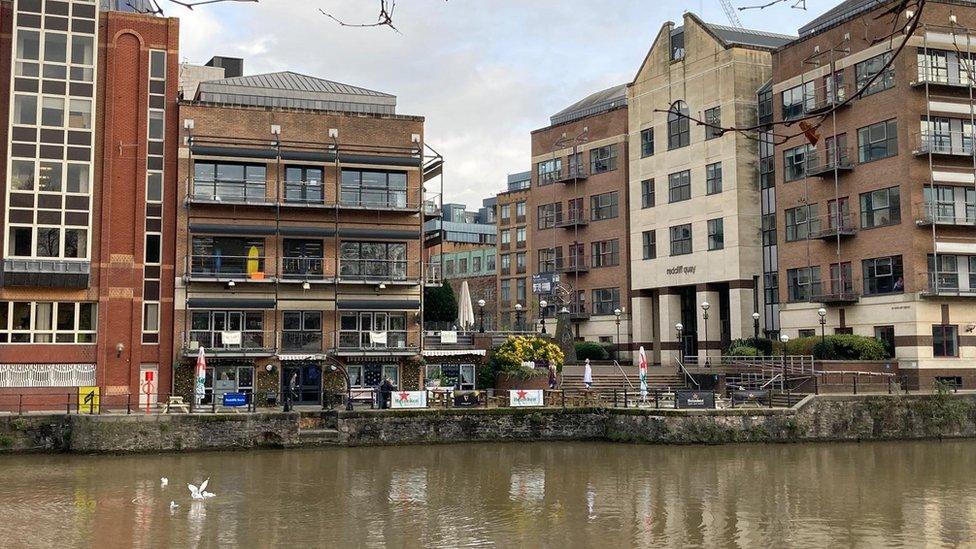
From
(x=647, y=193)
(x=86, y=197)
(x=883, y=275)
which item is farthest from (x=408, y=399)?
(x=647, y=193)

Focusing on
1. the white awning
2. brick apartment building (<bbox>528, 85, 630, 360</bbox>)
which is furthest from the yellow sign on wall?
brick apartment building (<bbox>528, 85, 630, 360</bbox>)

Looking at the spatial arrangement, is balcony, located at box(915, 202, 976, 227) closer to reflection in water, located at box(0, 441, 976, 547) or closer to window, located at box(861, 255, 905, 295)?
window, located at box(861, 255, 905, 295)

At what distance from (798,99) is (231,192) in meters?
31.4

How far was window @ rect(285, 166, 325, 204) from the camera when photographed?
47.4 m

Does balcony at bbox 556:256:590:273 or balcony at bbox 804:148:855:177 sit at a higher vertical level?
balcony at bbox 804:148:855:177

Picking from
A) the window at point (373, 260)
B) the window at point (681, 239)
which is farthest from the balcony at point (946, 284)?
Result: the window at point (373, 260)

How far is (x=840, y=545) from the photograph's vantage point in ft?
66.5

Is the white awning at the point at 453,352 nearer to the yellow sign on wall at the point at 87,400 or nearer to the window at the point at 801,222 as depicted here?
the yellow sign on wall at the point at 87,400

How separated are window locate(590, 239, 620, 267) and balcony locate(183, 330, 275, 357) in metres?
30.6

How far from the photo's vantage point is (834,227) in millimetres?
53281

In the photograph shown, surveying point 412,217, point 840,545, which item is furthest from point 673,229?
point 840,545

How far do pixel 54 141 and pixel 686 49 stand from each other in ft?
124

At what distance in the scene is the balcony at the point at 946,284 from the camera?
47969 millimetres

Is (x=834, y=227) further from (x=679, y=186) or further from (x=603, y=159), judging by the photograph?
(x=603, y=159)
